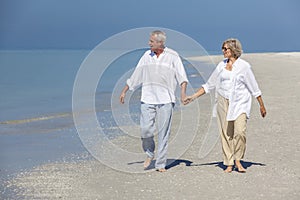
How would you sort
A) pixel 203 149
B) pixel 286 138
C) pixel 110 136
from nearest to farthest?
pixel 203 149 < pixel 286 138 < pixel 110 136

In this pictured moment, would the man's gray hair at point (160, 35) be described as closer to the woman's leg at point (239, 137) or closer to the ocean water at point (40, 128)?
the woman's leg at point (239, 137)

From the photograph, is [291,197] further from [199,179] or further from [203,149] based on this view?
[203,149]

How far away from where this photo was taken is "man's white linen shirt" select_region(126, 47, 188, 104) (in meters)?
7.37

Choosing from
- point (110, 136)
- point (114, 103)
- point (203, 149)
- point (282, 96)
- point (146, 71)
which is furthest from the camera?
point (282, 96)

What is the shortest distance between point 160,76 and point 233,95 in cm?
104

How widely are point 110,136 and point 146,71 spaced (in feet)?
11.6

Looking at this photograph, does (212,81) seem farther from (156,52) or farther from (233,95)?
(156,52)

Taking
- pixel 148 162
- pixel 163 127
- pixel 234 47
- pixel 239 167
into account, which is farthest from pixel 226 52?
pixel 148 162

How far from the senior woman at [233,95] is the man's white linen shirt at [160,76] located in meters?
0.54

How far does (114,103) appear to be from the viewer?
15.8 meters

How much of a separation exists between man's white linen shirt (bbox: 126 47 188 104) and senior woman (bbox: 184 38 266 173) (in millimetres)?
536

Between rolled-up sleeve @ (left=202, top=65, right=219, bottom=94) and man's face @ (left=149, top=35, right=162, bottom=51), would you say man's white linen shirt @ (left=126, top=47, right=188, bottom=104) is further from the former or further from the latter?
rolled-up sleeve @ (left=202, top=65, right=219, bottom=94)

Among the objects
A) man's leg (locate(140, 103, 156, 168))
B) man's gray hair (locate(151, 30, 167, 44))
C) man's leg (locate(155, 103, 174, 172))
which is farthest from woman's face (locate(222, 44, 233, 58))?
man's leg (locate(140, 103, 156, 168))

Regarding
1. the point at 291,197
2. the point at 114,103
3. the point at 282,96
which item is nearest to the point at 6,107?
the point at 114,103
